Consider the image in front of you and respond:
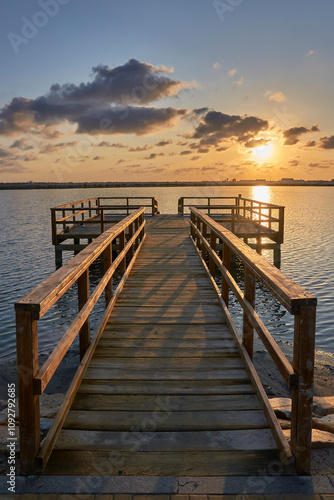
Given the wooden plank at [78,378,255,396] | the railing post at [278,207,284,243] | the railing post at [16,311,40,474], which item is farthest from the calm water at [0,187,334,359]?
the railing post at [16,311,40,474]

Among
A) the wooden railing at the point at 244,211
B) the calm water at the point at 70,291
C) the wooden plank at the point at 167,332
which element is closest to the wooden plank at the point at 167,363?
the wooden plank at the point at 167,332

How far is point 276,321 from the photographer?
36.9ft

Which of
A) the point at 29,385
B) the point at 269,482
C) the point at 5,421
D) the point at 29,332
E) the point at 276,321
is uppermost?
the point at 29,332

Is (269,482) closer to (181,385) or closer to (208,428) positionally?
(208,428)

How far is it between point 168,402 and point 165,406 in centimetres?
8

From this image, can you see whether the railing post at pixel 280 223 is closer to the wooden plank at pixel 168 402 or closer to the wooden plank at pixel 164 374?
the wooden plank at pixel 164 374

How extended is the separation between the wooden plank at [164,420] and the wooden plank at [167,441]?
56 millimetres

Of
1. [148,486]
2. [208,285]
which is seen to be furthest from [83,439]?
[208,285]

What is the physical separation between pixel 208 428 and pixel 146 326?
2244 mm

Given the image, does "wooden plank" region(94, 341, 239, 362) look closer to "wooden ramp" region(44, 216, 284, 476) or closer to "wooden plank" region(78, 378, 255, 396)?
"wooden ramp" region(44, 216, 284, 476)

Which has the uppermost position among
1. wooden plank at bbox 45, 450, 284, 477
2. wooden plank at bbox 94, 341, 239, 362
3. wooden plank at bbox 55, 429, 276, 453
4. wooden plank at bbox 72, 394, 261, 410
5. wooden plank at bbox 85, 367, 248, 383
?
wooden plank at bbox 94, 341, 239, 362

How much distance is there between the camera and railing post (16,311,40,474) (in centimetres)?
253

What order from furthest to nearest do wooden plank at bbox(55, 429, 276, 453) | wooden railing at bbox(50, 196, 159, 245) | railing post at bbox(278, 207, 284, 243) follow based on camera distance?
1. railing post at bbox(278, 207, 284, 243)
2. wooden railing at bbox(50, 196, 159, 245)
3. wooden plank at bbox(55, 429, 276, 453)

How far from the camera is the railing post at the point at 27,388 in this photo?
2.53 metres
